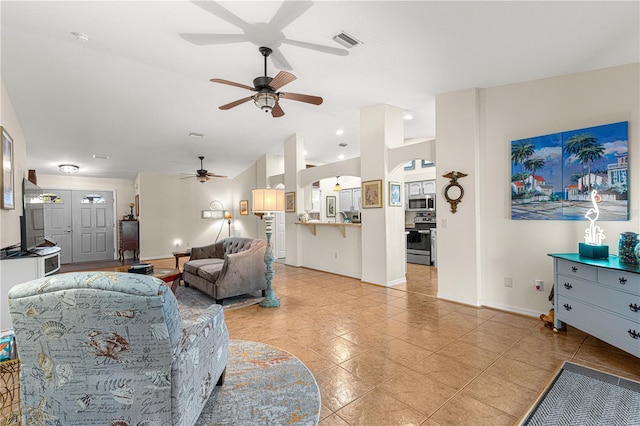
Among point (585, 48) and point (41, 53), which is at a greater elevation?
point (41, 53)

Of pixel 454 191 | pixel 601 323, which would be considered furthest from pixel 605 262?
pixel 454 191

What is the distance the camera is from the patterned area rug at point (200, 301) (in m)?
4.05

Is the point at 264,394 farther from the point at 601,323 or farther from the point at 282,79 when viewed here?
the point at 601,323

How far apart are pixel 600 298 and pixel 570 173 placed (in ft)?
4.47

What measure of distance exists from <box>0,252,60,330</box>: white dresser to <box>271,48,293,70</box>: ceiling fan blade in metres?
3.57

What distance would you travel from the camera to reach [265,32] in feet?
9.93

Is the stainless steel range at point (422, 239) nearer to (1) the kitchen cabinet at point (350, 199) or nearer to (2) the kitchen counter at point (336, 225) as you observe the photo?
(2) the kitchen counter at point (336, 225)

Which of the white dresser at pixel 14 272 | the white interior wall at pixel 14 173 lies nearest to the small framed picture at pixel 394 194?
the white dresser at pixel 14 272

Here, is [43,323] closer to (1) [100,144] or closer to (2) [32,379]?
(2) [32,379]

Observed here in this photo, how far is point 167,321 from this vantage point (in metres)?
1.40

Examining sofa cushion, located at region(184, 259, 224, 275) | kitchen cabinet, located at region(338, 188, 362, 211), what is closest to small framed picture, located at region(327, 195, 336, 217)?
kitchen cabinet, located at region(338, 188, 362, 211)

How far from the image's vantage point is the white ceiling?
2.64 m

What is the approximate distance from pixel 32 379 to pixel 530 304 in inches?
176

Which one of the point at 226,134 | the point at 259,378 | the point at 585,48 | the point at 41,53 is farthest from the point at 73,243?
the point at 585,48
